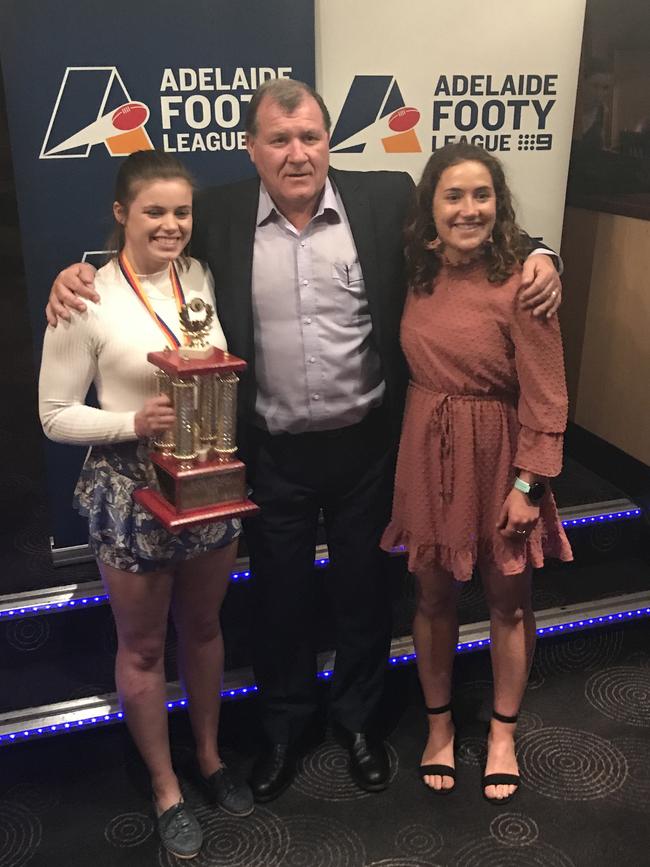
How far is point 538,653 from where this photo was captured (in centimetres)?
296

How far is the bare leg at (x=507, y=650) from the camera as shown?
2.19 meters

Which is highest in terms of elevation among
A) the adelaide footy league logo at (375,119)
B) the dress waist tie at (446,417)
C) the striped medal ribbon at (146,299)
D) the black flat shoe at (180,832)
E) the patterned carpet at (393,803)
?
the adelaide footy league logo at (375,119)

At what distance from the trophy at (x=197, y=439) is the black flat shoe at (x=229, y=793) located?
0.89 meters

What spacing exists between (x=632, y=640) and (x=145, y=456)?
1.99m

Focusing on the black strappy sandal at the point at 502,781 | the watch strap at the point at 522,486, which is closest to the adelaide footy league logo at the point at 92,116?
the watch strap at the point at 522,486

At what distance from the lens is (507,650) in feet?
7.45

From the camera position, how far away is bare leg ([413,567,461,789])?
224 cm

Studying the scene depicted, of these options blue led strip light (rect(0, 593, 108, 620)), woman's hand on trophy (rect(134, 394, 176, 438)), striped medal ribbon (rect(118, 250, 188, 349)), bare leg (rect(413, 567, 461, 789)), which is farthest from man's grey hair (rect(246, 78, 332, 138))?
blue led strip light (rect(0, 593, 108, 620))

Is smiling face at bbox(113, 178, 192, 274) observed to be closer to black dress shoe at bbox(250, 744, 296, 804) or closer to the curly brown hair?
the curly brown hair

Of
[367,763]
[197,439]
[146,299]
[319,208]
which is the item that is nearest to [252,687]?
[367,763]

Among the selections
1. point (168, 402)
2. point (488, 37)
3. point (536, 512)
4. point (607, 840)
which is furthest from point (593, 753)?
point (488, 37)

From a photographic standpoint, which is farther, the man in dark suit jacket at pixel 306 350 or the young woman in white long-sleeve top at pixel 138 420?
the man in dark suit jacket at pixel 306 350

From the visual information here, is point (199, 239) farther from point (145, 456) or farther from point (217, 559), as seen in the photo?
point (217, 559)

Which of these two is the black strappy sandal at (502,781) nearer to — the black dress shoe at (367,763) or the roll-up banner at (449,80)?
the black dress shoe at (367,763)
